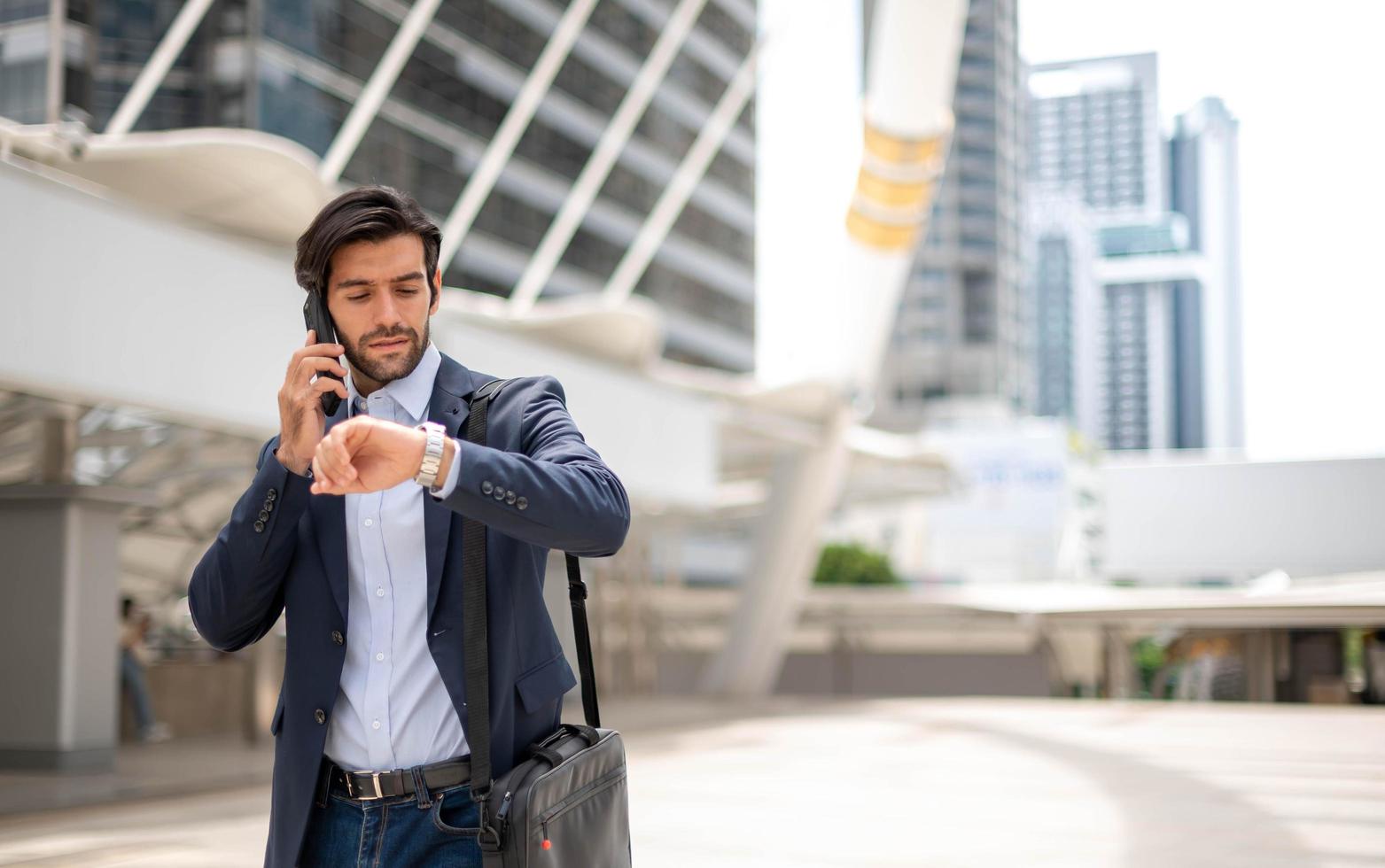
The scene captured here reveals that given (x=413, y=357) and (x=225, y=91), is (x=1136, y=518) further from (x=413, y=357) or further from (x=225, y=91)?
(x=413, y=357)

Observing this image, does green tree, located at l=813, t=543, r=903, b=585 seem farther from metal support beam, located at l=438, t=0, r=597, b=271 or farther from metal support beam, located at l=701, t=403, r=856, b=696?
metal support beam, located at l=438, t=0, r=597, b=271

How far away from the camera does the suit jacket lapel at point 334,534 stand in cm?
196

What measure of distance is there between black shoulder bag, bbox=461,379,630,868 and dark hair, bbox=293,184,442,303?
0.26m

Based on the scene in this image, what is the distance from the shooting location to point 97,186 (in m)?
11.0

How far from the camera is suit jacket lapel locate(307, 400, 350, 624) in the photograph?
6.44 feet

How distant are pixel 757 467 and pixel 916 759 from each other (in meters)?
14.4

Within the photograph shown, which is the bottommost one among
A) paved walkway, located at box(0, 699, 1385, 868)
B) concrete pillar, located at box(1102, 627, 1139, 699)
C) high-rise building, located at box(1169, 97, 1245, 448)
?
concrete pillar, located at box(1102, 627, 1139, 699)

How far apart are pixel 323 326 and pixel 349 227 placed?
0.45 feet

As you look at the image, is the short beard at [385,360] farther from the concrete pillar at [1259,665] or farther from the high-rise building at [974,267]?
the high-rise building at [974,267]

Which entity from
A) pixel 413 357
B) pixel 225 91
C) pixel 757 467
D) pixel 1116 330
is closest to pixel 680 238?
pixel 225 91

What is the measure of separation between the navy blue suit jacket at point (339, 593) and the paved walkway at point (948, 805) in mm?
6158

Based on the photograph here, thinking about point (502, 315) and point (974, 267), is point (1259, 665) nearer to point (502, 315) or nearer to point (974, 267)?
point (502, 315)

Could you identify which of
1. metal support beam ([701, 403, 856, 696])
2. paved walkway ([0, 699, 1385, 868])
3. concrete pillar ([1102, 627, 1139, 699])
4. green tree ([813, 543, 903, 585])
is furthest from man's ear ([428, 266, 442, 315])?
green tree ([813, 543, 903, 585])

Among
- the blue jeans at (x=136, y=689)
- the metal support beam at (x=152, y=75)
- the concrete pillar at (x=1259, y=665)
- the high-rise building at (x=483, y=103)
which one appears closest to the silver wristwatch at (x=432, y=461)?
the blue jeans at (x=136, y=689)
